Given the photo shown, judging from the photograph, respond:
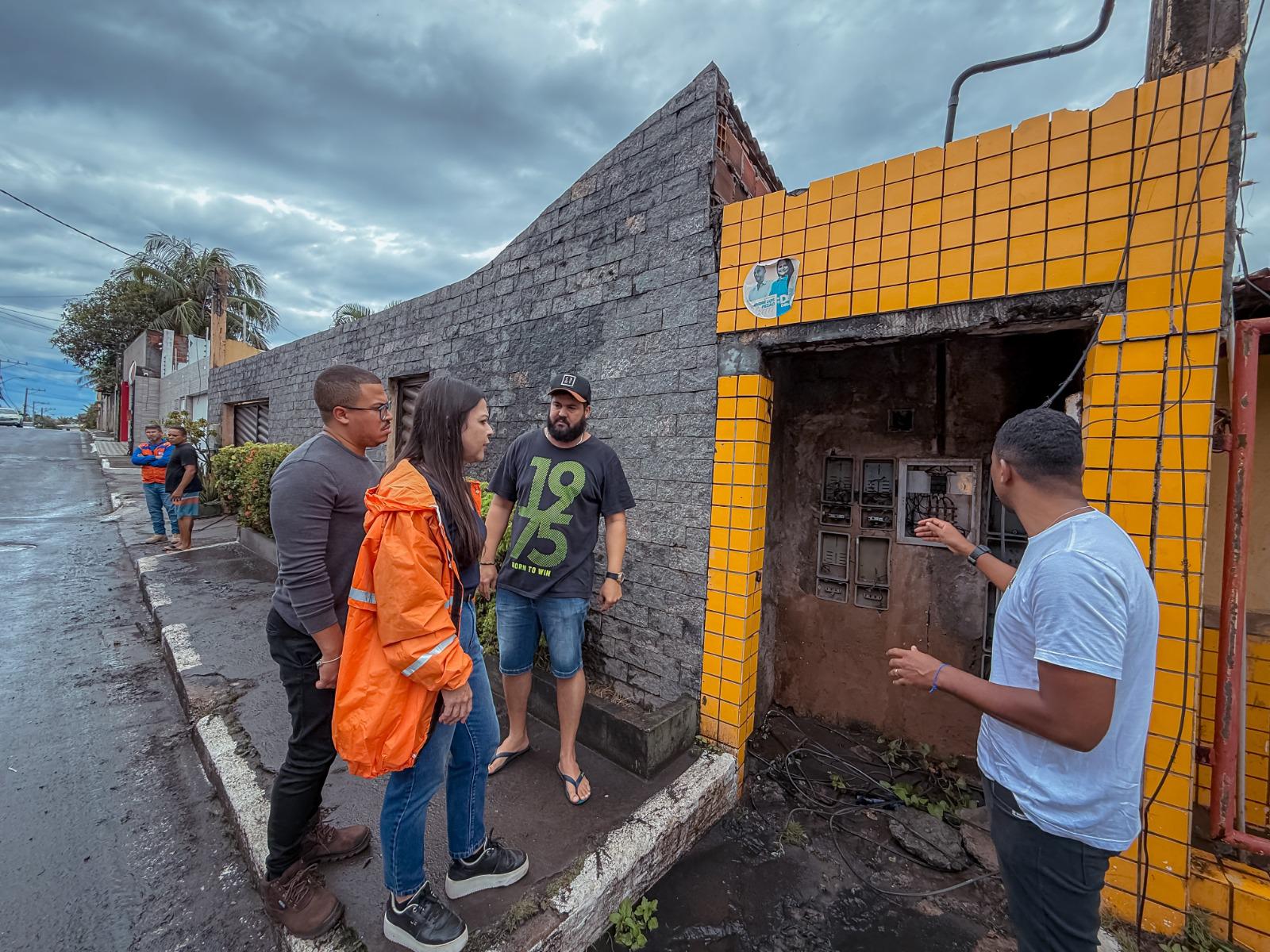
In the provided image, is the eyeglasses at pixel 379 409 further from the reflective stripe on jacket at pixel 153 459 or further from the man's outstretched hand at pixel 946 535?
the reflective stripe on jacket at pixel 153 459

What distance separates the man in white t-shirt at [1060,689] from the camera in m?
1.25

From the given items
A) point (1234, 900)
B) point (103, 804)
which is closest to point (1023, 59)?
point (1234, 900)

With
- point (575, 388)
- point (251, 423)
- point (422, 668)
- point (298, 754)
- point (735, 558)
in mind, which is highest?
point (251, 423)

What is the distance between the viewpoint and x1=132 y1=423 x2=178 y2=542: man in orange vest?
7855 mm

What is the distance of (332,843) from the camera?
2.16 m

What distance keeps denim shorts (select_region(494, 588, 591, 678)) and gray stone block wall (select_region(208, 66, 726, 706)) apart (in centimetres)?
77

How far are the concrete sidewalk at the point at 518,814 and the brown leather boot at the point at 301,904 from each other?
5 cm

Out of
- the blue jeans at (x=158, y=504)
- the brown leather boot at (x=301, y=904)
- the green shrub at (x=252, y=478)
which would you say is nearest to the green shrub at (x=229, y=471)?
the green shrub at (x=252, y=478)

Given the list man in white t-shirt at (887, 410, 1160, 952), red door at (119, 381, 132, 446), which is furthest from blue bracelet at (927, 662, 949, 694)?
red door at (119, 381, 132, 446)

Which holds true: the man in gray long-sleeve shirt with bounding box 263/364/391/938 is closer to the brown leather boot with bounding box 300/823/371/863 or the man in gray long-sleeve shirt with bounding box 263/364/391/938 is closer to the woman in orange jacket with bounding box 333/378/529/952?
the brown leather boot with bounding box 300/823/371/863

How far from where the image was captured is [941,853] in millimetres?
2576

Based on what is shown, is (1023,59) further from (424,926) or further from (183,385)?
(183,385)

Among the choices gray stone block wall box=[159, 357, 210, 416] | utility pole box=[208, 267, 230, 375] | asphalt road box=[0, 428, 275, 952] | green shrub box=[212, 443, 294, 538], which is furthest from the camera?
gray stone block wall box=[159, 357, 210, 416]

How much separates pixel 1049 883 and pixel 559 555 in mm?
2050
